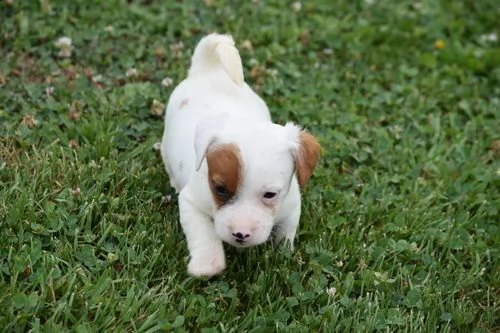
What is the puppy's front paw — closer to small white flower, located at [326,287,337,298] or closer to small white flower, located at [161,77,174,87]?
small white flower, located at [326,287,337,298]

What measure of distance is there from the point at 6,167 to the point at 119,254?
91cm

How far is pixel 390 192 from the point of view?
459cm

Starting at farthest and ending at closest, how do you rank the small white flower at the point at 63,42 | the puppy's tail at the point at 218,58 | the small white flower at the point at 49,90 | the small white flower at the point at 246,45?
1. the small white flower at the point at 246,45
2. the small white flower at the point at 63,42
3. the small white flower at the point at 49,90
4. the puppy's tail at the point at 218,58

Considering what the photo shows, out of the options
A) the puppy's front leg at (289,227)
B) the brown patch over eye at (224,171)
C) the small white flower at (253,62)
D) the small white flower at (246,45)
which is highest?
the brown patch over eye at (224,171)

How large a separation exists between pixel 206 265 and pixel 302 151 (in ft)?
2.11

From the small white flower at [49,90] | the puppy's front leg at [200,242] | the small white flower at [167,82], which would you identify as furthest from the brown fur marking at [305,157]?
the small white flower at [49,90]

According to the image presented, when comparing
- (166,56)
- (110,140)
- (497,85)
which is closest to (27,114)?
(110,140)

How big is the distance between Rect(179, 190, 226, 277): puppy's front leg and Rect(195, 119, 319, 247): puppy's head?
179 millimetres

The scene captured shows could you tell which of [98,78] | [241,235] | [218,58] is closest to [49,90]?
[98,78]

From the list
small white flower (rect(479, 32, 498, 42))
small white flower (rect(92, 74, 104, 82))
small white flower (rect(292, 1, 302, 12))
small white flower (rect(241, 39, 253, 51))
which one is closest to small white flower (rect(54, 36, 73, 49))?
small white flower (rect(92, 74, 104, 82))

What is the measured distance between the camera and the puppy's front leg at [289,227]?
3.70 meters

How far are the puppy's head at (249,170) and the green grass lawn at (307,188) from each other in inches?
15.3

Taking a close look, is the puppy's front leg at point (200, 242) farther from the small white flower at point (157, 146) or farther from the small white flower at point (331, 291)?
the small white flower at point (157, 146)

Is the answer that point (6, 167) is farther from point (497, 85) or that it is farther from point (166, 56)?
point (497, 85)
